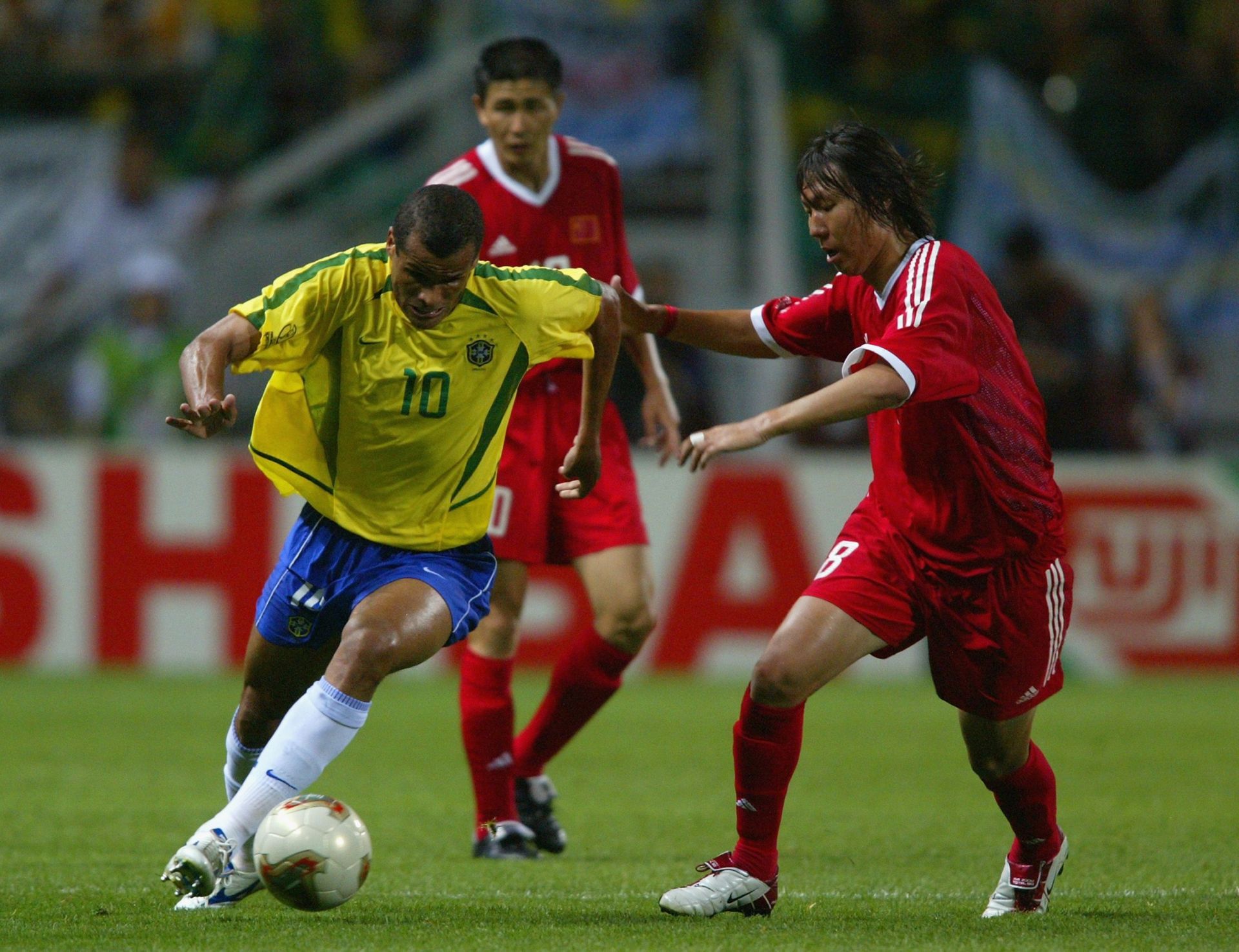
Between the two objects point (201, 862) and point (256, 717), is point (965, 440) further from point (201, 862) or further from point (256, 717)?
point (201, 862)

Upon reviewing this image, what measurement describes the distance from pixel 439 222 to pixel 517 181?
5.88 feet

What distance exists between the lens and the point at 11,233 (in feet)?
43.8

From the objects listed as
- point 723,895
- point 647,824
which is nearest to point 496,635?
point 647,824

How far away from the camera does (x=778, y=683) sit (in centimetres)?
445

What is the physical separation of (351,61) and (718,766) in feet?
27.1

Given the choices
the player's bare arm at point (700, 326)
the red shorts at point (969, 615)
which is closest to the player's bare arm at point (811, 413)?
the red shorts at point (969, 615)

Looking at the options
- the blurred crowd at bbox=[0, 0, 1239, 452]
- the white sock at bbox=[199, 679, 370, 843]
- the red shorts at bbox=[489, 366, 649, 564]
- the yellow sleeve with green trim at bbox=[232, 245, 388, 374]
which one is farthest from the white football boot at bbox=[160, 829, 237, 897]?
the blurred crowd at bbox=[0, 0, 1239, 452]

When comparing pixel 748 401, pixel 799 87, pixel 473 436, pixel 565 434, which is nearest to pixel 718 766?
pixel 565 434

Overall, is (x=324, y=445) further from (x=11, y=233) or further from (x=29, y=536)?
(x=11, y=233)

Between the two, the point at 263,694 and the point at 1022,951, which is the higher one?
the point at 263,694

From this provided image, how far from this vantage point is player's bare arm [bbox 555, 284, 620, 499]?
496 cm

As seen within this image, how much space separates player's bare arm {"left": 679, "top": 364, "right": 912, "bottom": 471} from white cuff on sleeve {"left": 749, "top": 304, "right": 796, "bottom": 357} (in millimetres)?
831

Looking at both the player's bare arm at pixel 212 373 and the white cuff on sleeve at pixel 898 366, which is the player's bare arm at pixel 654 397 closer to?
the white cuff on sleeve at pixel 898 366

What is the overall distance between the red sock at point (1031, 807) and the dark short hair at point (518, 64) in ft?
9.01
